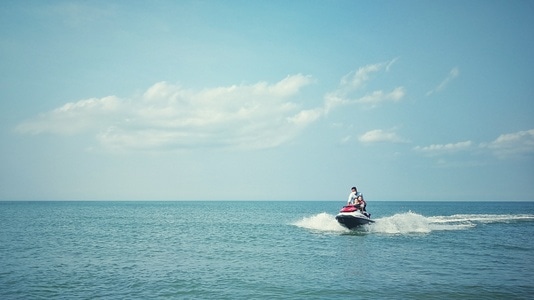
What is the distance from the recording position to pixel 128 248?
84.2 ft

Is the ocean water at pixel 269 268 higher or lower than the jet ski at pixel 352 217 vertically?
lower

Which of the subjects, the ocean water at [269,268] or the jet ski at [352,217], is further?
the jet ski at [352,217]

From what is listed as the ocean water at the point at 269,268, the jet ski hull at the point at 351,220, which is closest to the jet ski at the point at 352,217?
the jet ski hull at the point at 351,220

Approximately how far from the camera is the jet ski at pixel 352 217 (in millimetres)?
32625

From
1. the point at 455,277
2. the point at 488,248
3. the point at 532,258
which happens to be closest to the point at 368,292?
the point at 455,277

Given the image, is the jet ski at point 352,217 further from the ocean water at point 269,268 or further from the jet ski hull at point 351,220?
the ocean water at point 269,268

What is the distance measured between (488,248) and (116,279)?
79.7 feet

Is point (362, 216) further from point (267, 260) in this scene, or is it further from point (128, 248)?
point (128, 248)

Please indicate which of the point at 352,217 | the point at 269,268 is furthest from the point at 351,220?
the point at 269,268

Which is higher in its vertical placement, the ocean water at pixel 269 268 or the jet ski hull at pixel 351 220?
the jet ski hull at pixel 351 220

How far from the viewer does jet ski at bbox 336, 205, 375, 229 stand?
3262 centimetres

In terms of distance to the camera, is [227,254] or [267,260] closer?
[267,260]

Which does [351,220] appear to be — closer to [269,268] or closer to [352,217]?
[352,217]

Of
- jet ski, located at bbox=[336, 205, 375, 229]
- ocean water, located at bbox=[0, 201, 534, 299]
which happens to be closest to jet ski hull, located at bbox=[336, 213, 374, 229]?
jet ski, located at bbox=[336, 205, 375, 229]
